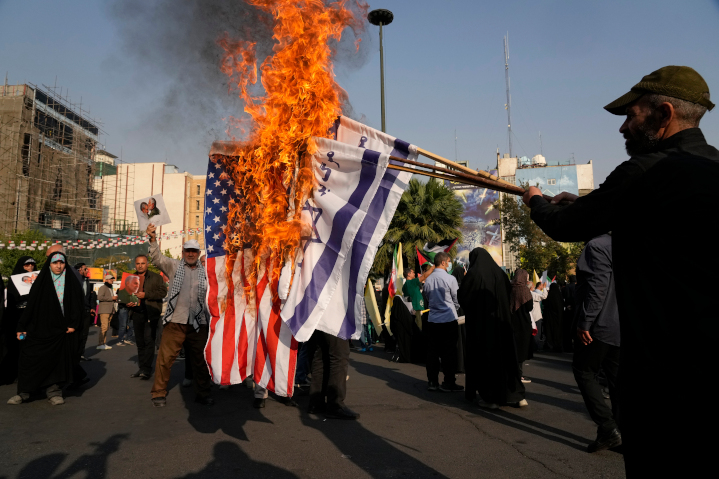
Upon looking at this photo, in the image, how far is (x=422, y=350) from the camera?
11211mm

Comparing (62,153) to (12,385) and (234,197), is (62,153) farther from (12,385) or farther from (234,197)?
(234,197)

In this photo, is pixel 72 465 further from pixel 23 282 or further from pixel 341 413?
pixel 23 282

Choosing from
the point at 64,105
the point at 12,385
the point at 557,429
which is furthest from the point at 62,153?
the point at 557,429

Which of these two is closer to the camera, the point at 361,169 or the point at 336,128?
the point at 361,169

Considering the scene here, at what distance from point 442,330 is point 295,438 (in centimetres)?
352

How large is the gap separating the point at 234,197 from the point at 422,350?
7.51 metres

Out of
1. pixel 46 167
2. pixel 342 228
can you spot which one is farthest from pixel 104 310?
pixel 46 167

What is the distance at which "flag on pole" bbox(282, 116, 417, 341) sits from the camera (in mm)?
4445

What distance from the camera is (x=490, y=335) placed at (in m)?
6.63

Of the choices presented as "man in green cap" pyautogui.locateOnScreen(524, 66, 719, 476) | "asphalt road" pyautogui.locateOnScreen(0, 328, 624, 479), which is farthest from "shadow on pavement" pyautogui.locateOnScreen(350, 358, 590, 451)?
"man in green cap" pyautogui.locateOnScreen(524, 66, 719, 476)

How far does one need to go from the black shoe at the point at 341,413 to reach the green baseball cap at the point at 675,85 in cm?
473

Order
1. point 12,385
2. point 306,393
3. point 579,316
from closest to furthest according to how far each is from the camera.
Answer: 1. point 579,316
2. point 306,393
3. point 12,385

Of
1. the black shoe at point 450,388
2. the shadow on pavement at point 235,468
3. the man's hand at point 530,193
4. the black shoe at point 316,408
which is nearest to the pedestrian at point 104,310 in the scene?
the black shoe at point 316,408

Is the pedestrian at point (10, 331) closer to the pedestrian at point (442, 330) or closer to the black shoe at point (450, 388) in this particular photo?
the pedestrian at point (442, 330)
